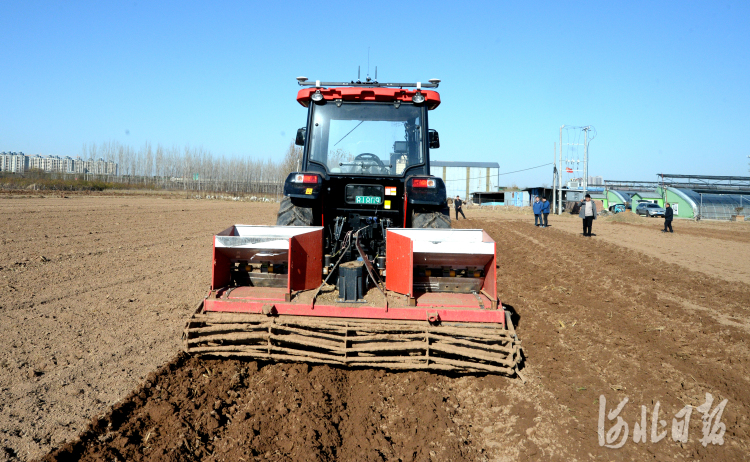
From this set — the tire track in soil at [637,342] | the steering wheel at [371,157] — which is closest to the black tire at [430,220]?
the steering wheel at [371,157]

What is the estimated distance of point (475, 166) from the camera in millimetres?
60469

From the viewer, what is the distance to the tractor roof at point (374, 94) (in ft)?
17.1

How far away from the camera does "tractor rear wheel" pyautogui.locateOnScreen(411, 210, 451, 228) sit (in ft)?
16.6

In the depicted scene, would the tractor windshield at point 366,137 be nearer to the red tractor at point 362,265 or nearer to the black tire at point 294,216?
the red tractor at point 362,265

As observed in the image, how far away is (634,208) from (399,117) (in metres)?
43.1

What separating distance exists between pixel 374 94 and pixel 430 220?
144 cm

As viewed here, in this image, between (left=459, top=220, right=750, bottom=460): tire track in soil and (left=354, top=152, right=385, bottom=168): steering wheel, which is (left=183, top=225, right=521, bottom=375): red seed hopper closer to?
(left=459, top=220, right=750, bottom=460): tire track in soil

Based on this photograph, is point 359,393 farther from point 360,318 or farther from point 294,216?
point 294,216

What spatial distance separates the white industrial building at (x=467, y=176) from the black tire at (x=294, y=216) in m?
52.5

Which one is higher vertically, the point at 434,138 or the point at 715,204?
the point at 715,204

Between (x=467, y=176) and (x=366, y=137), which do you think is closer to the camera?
(x=366, y=137)

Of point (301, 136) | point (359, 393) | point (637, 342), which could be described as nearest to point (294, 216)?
point (301, 136)

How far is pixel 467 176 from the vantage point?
59.7 meters

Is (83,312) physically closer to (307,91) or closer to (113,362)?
(113,362)
